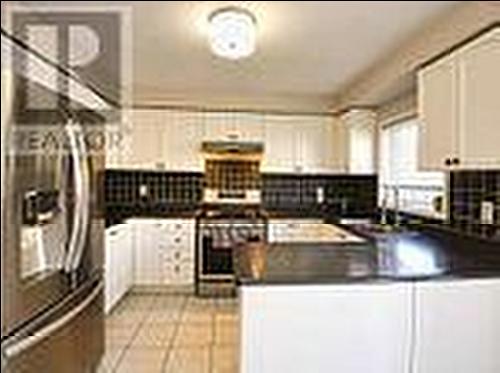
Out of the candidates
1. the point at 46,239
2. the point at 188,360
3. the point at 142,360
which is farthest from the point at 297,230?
the point at 46,239

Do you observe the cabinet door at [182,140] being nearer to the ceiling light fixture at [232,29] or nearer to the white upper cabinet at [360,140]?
the white upper cabinet at [360,140]

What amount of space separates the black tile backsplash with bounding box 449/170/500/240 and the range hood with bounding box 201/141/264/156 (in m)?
2.99

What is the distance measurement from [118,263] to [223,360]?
185cm

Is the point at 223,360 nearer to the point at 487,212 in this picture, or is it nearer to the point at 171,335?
the point at 171,335

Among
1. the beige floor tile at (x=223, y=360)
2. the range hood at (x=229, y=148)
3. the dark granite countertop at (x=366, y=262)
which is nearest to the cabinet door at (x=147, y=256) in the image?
the range hood at (x=229, y=148)

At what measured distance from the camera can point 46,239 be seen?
2.88m

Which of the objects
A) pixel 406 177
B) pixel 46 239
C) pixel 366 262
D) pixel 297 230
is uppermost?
pixel 406 177

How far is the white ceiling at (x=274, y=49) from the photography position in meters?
3.66

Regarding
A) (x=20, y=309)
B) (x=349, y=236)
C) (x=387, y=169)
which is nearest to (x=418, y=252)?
(x=349, y=236)

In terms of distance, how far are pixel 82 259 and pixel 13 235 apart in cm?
101

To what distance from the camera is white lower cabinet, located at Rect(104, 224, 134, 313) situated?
538 cm

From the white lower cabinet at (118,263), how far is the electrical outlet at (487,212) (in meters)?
2.75

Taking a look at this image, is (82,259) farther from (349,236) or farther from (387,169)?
(387,169)

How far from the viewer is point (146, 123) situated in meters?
7.26
